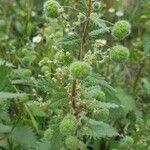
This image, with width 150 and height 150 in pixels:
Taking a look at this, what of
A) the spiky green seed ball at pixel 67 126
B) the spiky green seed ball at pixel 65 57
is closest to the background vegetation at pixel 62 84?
the spiky green seed ball at pixel 65 57

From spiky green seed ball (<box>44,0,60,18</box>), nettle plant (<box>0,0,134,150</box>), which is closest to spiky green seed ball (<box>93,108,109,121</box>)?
nettle plant (<box>0,0,134,150</box>)

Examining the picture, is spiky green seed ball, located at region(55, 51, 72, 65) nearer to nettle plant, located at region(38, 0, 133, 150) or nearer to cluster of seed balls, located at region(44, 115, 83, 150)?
nettle plant, located at region(38, 0, 133, 150)

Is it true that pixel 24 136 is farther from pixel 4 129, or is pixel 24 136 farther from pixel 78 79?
pixel 78 79

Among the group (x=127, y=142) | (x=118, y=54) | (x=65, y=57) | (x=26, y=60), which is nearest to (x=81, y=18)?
(x=65, y=57)

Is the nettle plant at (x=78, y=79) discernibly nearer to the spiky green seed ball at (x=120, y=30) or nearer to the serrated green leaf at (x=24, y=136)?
the spiky green seed ball at (x=120, y=30)

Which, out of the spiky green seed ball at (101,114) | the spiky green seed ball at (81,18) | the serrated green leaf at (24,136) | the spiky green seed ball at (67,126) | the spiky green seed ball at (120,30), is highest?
the spiky green seed ball at (81,18)

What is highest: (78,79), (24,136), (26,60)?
(78,79)

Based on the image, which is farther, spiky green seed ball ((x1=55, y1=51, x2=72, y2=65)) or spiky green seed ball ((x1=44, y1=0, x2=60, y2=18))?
spiky green seed ball ((x1=55, y1=51, x2=72, y2=65))

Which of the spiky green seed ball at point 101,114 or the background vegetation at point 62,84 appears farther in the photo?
the spiky green seed ball at point 101,114

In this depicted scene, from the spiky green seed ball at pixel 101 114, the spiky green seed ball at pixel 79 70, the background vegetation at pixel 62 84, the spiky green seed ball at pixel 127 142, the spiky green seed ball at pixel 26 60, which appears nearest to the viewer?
the spiky green seed ball at pixel 79 70
